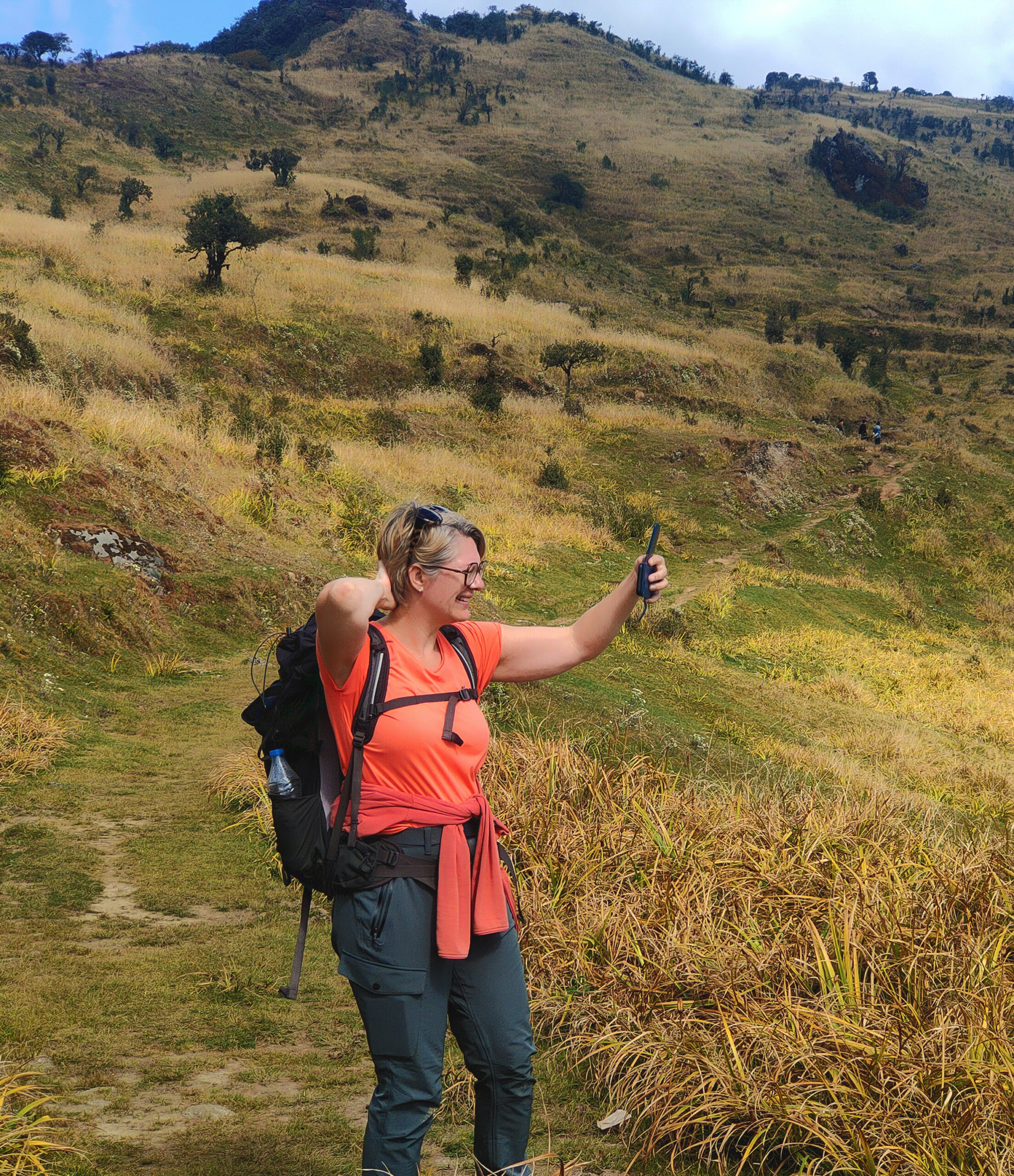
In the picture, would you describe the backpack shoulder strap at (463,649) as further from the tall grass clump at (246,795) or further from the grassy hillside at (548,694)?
the tall grass clump at (246,795)

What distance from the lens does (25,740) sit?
239 inches

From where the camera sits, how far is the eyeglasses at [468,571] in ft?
7.62

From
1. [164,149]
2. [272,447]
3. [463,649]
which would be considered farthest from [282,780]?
[164,149]

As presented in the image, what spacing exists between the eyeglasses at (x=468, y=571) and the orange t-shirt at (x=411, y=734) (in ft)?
Answer: 0.68

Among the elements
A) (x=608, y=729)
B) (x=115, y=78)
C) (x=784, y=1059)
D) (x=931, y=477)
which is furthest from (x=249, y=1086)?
(x=115, y=78)

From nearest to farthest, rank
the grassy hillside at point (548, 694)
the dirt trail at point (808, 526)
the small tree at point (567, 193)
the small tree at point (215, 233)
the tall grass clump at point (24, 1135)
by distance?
1. the tall grass clump at point (24, 1135)
2. the grassy hillside at point (548, 694)
3. the dirt trail at point (808, 526)
4. the small tree at point (215, 233)
5. the small tree at point (567, 193)

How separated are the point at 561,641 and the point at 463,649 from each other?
1.26 ft

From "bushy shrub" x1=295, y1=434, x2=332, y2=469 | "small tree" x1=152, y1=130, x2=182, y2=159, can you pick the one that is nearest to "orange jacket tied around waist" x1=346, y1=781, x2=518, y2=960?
"bushy shrub" x1=295, y1=434, x2=332, y2=469

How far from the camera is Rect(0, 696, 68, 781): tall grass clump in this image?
18.9 feet

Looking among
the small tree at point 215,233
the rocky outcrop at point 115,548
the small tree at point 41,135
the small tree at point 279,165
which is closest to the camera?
the rocky outcrop at point 115,548

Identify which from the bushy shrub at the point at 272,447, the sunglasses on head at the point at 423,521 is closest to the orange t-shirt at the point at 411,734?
the sunglasses on head at the point at 423,521

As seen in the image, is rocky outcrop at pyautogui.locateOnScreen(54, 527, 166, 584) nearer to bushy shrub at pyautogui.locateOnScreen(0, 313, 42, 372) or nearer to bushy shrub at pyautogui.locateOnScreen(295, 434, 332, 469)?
bushy shrub at pyautogui.locateOnScreen(0, 313, 42, 372)

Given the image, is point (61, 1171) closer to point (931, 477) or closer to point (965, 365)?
point (931, 477)

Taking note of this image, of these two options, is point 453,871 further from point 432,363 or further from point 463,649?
point 432,363
